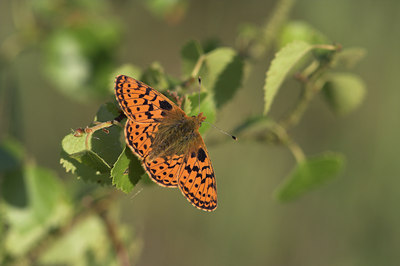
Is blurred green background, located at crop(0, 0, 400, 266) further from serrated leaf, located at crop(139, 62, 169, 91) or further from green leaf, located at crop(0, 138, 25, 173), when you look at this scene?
serrated leaf, located at crop(139, 62, 169, 91)

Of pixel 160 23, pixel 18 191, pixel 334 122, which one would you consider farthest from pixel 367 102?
pixel 18 191

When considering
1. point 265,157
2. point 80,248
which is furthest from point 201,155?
point 265,157

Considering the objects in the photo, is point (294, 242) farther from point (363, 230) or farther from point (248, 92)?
point (248, 92)

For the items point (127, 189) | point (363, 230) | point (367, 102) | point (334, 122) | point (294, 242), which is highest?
point (127, 189)

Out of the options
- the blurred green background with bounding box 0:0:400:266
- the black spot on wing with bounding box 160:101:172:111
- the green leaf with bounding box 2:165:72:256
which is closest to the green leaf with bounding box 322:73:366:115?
the black spot on wing with bounding box 160:101:172:111

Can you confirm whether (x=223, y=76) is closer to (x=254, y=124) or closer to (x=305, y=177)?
(x=254, y=124)

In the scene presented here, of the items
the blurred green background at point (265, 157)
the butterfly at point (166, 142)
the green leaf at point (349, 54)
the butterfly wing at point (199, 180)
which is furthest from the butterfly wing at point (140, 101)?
the blurred green background at point (265, 157)

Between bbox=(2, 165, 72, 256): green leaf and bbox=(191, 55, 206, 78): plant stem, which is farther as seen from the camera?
bbox=(2, 165, 72, 256): green leaf
